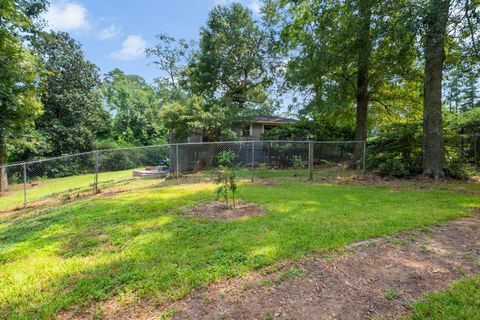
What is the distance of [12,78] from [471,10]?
1244 cm

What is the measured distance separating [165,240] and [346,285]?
243 cm

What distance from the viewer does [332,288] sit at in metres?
2.57

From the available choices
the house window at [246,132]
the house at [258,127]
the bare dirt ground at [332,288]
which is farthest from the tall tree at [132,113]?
the bare dirt ground at [332,288]

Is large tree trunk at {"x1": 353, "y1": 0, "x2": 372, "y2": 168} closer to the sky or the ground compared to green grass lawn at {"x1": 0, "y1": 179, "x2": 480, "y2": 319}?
closer to the sky

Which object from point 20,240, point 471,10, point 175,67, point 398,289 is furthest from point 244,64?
point 398,289

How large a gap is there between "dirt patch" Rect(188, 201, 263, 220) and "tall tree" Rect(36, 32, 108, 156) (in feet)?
59.1

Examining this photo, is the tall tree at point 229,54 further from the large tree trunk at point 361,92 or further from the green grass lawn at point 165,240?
the green grass lawn at point 165,240

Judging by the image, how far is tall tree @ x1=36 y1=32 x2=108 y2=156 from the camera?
1920 cm

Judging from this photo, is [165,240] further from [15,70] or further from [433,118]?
[433,118]

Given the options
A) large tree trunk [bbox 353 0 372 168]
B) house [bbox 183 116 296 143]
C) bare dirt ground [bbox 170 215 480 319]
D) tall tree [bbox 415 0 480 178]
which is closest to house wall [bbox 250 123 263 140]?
house [bbox 183 116 296 143]

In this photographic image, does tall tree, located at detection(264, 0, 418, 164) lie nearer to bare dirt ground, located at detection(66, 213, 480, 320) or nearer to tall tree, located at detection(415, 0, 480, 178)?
tall tree, located at detection(415, 0, 480, 178)

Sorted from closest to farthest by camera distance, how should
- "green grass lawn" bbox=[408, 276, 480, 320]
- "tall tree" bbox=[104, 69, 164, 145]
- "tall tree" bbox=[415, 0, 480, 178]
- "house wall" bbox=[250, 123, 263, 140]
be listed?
"green grass lawn" bbox=[408, 276, 480, 320]
"tall tree" bbox=[415, 0, 480, 178]
"house wall" bbox=[250, 123, 263, 140]
"tall tree" bbox=[104, 69, 164, 145]

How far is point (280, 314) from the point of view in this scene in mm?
2203

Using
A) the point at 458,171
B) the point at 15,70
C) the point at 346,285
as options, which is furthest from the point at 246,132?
the point at 346,285
